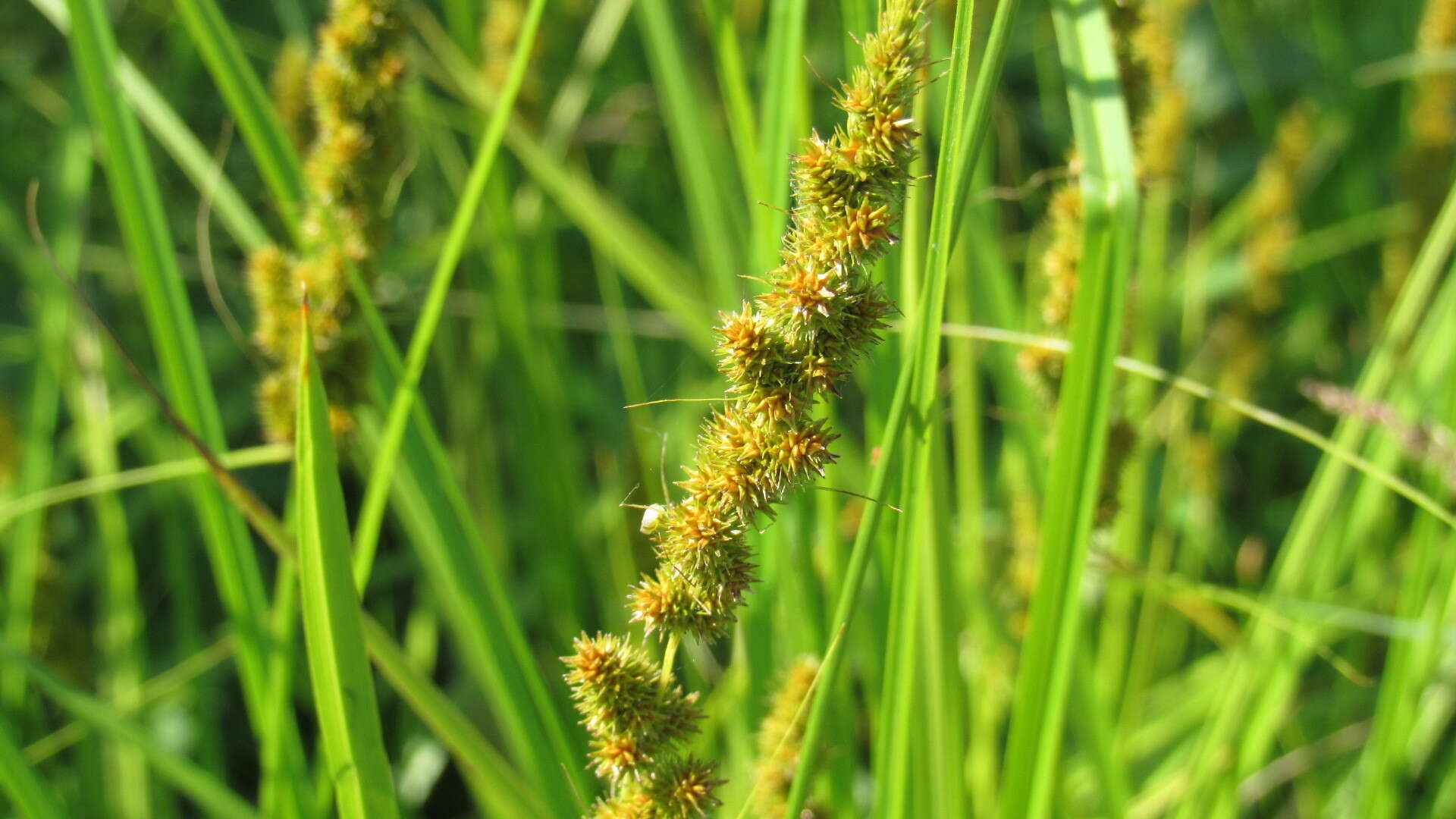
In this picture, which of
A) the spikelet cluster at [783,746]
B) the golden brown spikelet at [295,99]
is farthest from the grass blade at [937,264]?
the golden brown spikelet at [295,99]

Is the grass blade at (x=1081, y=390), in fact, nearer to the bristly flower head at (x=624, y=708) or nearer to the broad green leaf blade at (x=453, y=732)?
the bristly flower head at (x=624, y=708)

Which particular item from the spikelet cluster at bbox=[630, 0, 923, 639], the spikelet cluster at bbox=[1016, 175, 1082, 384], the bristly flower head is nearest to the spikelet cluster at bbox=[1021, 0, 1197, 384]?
the spikelet cluster at bbox=[1016, 175, 1082, 384]

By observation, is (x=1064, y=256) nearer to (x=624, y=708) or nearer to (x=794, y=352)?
(x=794, y=352)

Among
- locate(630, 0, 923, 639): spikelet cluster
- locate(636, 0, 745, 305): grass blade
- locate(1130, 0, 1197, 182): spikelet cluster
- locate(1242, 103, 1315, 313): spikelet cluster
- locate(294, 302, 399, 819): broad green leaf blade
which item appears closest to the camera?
locate(630, 0, 923, 639): spikelet cluster

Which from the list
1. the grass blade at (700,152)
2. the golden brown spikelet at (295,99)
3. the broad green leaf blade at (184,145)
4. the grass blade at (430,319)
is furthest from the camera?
the golden brown spikelet at (295,99)

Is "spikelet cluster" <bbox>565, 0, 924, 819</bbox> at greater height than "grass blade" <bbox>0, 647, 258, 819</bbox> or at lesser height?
greater

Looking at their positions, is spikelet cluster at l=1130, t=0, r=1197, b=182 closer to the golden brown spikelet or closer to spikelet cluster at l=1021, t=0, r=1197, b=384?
spikelet cluster at l=1021, t=0, r=1197, b=384
